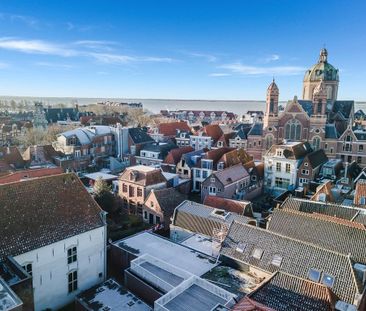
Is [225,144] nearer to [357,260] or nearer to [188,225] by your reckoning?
[188,225]

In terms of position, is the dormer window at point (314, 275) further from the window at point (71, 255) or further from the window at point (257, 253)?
the window at point (71, 255)

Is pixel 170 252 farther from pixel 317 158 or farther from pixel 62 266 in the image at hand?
pixel 317 158

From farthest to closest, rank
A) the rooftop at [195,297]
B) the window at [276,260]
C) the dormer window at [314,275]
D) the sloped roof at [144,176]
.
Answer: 1. the sloped roof at [144,176]
2. the window at [276,260]
3. the dormer window at [314,275]
4. the rooftop at [195,297]

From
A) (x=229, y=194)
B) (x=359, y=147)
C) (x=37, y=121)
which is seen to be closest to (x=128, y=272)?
(x=229, y=194)

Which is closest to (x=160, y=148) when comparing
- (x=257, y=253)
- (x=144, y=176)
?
(x=144, y=176)

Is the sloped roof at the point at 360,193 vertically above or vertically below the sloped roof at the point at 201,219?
above

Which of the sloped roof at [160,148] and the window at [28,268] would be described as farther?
the sloped roof at [160,148]

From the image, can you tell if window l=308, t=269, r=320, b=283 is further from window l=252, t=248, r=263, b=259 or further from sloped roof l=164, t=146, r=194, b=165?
sloped roof l=164, t=146, r=194, b=165

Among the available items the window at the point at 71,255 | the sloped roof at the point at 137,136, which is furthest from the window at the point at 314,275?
the sloped roof at the point at 137,136
